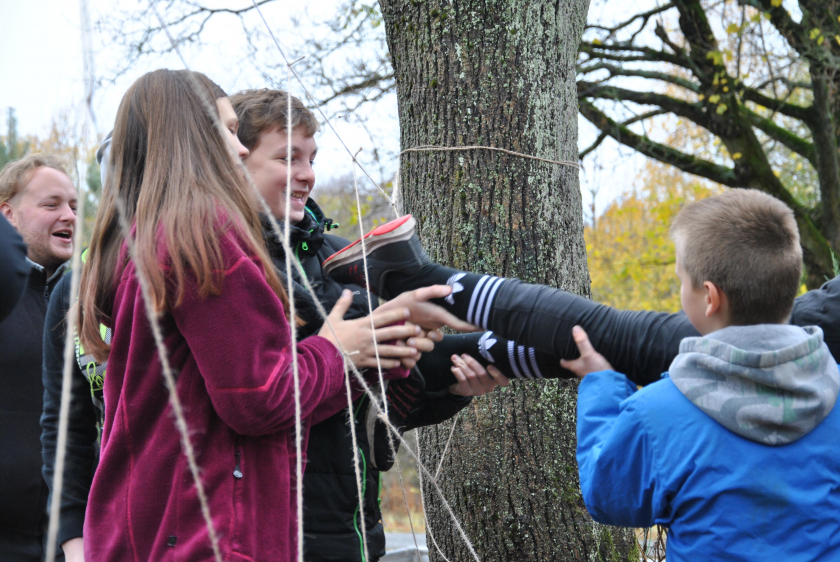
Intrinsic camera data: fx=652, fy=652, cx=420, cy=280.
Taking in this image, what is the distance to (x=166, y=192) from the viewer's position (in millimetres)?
1076

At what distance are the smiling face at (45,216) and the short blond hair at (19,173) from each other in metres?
0.01

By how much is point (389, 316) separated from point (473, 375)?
0.33 m

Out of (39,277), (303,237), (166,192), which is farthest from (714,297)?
(39,277)

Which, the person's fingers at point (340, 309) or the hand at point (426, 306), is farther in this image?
the hand at point (426, 306)

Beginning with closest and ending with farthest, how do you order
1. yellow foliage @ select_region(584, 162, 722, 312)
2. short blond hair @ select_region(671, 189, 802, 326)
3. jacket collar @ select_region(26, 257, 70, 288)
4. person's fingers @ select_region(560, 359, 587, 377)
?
short blond hair @ select_region(671, 189, 802, 326), person's fingers @ select_region(560, 359, 587, 377), jacket collar @ select_region(26, 257, 70, 288), yellow foliage @ select_region(584, 162, 722, 312)

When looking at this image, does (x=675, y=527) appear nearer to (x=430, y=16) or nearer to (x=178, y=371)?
(x=178, y=371)

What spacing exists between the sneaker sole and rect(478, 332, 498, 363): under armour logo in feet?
1.07

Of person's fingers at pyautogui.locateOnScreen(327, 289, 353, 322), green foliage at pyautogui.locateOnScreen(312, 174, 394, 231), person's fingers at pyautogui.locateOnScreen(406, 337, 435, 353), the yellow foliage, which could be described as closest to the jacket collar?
person's fingers at pyautogui.locateOnScreen(327, 289, 353, 322)

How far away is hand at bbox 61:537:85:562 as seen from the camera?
1.32m

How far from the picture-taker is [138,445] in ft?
3.47

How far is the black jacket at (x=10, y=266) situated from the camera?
2.97ft

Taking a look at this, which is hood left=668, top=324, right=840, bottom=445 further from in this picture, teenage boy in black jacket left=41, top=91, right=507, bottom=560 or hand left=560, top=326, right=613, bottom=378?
teenage boy in black jacket left=41, top=91, right=507, bottom=560

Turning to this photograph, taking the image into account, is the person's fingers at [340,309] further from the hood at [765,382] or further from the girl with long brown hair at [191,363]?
the hood at [765,382]

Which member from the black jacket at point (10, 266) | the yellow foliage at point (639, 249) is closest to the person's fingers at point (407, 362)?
the black jacket at point (10, 266)
